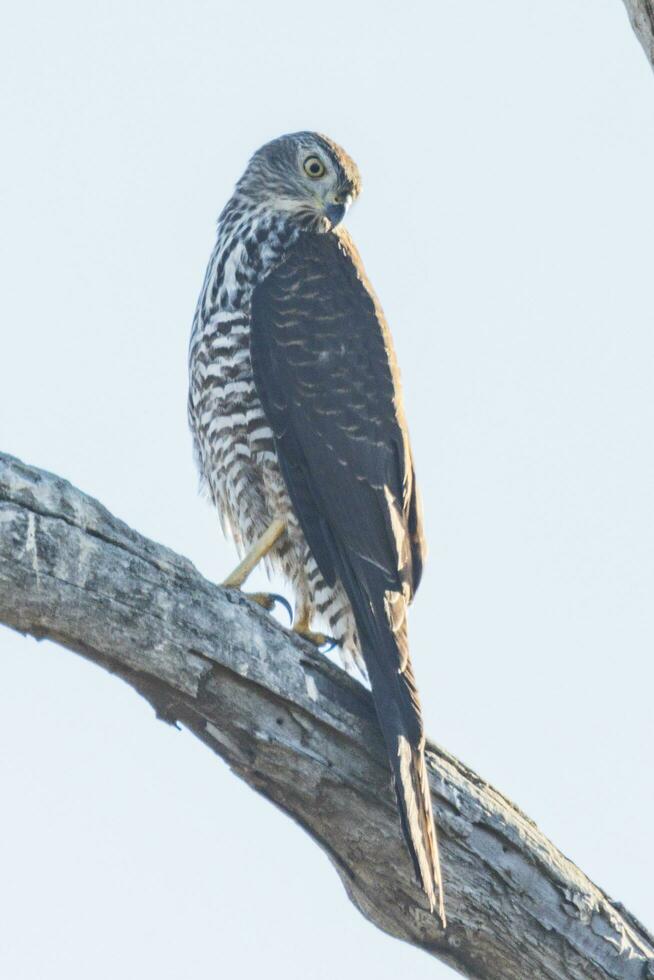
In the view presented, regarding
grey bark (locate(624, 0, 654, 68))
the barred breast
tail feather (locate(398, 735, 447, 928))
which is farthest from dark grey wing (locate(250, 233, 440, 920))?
grey bark (locate(624, 0, 654, 68))

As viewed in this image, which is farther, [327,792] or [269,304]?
[269,304]

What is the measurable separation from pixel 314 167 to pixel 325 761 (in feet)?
11.5

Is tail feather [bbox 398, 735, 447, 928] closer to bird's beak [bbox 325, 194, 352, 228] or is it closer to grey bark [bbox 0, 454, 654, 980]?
grey bark [bbox 0, 454, 654, 980]

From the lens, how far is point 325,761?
4301mm

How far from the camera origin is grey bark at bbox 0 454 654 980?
4031mm

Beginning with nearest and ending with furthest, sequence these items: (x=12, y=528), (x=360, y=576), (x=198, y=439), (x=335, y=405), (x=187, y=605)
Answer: (x=12, y=528)
(x=187, y=605)
(x=360, y=576)
(x=335, y=405)
(x=198, y=439)

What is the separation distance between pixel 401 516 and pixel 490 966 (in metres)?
1.65

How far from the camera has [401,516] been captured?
210 inches

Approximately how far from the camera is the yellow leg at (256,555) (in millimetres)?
5617

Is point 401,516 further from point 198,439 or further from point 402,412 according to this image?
point 198,439

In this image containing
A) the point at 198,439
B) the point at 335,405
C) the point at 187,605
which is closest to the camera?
the point at 187,605

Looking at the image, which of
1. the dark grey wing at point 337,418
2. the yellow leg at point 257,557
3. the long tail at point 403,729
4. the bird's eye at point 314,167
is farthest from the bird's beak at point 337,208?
the long tail at point 403,729

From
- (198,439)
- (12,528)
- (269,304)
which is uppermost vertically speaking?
(269,304)

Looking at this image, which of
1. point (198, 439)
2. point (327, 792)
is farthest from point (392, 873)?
point (198, 439)
